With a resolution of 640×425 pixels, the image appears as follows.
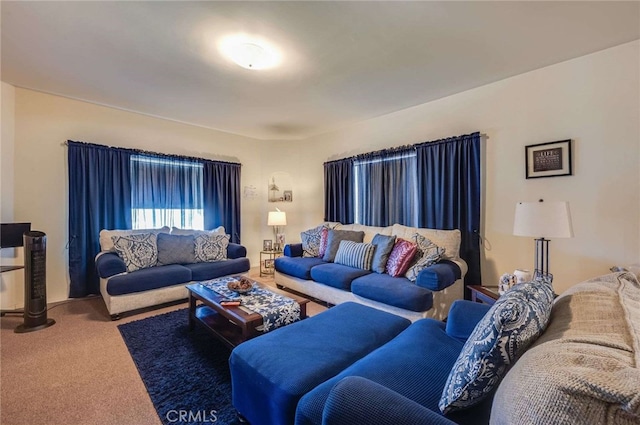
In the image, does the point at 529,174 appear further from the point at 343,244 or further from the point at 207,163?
the point at 207,163

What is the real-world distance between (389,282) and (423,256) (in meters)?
0.54

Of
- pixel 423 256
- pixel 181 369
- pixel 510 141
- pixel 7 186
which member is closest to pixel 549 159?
pixel 510 141

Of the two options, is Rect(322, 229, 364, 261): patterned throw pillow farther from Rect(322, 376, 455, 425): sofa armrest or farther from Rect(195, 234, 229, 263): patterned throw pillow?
Rect(322, 376, 455, 425): sofa armrest

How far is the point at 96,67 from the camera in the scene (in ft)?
8.81

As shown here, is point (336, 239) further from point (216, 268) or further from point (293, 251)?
point (216, 268)

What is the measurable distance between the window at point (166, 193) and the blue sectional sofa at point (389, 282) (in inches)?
70.5

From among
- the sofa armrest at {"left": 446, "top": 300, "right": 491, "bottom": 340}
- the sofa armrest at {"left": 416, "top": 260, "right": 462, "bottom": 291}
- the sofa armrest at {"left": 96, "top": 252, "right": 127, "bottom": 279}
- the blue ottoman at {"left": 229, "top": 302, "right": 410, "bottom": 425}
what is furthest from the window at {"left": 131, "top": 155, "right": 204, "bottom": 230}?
the sofa armrest at {"left": 446, "top": 300, "right": 491, "bottom": 340}

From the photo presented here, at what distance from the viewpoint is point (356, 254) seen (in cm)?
343

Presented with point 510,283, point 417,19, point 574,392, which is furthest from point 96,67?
point 510,283

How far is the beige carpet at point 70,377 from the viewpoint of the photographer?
162 cm

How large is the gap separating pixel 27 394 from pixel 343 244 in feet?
9.90

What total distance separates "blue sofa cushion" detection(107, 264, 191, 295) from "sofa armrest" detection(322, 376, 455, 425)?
2.91 meters

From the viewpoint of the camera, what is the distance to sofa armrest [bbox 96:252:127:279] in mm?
2979

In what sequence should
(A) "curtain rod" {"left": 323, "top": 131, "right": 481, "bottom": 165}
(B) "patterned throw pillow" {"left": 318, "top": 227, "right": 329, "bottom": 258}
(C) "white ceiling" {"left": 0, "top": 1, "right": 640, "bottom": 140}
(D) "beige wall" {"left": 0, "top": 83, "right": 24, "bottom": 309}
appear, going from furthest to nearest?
(B) "patterned throw pillow" {"left": 318, "top": 227, "right": 329, "bottom": 258} → (A) "curtain rod" {"left": 323, "top": 131, "right": 481, "bottom": 165} → (D) "beige wall" {"left": 0, "top": 83, "right": 24, "bottom": 309} → (C) "white ceiling" {"left": 0, "top": 1, "right": 640, "bottom": 140}
